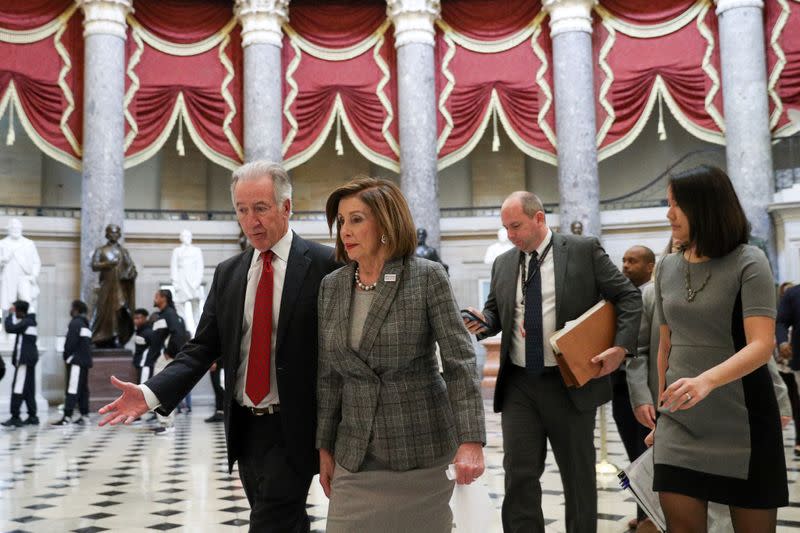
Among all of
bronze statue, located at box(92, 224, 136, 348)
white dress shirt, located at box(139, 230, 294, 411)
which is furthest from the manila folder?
bronze statue, located at box(92, 224, 136, 348)

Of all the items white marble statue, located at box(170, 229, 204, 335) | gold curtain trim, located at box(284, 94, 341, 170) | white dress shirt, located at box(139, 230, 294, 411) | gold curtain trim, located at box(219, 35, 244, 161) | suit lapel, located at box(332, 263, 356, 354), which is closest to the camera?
suit lapel, located at box(332, 263, 356, 354)

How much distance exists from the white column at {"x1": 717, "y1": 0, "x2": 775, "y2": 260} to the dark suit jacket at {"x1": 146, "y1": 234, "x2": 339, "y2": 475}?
12653 millimetres

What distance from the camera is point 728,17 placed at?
1455 cm

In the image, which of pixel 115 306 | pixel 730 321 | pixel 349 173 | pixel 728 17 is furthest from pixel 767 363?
pixel 349 173

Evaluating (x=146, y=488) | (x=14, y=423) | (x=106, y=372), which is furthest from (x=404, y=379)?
(x=106, y=372)

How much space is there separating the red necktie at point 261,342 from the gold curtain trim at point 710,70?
45.0ft

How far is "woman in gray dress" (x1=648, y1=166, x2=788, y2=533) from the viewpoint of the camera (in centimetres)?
234

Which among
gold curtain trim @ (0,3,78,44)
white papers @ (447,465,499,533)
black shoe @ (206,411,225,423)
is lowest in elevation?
black shoe @ (206,411,225,423)

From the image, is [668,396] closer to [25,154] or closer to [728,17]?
[728,17]

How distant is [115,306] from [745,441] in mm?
11883

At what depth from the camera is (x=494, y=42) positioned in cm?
1599

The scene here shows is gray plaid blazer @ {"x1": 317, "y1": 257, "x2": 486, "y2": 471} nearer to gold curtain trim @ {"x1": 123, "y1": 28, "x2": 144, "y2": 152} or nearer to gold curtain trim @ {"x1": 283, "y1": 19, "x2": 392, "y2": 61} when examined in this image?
gold curtain trim @ {"x1": 123, "y1": 28, "x2": 144, "y2": 152}

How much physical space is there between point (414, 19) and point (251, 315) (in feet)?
44.5

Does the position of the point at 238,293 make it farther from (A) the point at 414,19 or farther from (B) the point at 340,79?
(B) the point at 340,79
